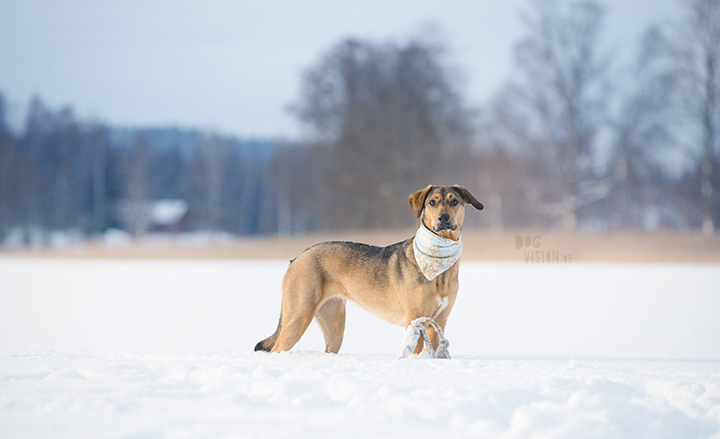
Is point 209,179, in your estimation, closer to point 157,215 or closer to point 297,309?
point 157,215

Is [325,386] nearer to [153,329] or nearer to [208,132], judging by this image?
[153,329]

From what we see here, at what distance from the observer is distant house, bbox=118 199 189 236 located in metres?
44.6

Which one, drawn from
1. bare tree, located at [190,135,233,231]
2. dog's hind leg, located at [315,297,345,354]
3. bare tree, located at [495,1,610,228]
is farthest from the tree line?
dog's hind leg, located at [315,297,345,354]

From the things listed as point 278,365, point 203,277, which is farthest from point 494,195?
point 278,365

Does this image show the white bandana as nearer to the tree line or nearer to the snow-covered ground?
the snow-covered ground

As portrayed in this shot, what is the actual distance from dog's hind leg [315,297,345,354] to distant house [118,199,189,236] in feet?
140

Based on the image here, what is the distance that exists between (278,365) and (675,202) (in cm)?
2328

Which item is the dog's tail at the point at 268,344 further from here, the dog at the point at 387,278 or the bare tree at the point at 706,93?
the bare tree at the point at 706,93

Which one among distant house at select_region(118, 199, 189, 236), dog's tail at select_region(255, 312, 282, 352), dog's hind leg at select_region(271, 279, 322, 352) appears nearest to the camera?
dog's hind leg at select_region(271, 279, 322, 352)

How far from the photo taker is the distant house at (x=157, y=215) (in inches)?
1757

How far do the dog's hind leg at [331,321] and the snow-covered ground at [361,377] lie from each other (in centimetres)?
12

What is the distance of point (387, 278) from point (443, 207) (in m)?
0.75

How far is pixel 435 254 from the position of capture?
4250 millimetres

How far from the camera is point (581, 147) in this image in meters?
22.3
